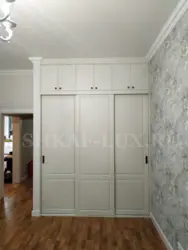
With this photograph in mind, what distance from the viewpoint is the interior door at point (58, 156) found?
3633 mm

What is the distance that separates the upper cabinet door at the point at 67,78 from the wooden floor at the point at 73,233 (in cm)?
220

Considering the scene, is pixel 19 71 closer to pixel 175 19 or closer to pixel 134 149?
pixel 134 149

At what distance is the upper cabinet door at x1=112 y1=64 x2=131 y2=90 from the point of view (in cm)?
359

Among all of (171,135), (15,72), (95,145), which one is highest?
(15,72)

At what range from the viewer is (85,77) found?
3.62m

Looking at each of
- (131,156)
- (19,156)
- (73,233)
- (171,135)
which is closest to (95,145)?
(131,156)

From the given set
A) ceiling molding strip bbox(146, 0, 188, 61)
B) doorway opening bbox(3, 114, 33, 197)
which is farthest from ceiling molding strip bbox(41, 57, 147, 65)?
doorway opening bbox(3, 114, 33, 197)

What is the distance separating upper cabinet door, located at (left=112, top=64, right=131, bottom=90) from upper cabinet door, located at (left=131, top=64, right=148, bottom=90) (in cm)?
8

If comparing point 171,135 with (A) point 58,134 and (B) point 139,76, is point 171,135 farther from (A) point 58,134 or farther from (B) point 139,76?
(A) point 58,134

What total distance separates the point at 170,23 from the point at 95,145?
2.10 metres

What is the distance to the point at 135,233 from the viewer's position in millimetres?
3027

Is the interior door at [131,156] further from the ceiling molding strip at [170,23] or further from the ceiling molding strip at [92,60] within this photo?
the ceiling molding strip at [170,23]

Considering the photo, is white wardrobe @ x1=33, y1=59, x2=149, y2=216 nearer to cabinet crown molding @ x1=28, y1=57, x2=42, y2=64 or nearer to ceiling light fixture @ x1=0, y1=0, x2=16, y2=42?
cabinet crown molding @ x1=28, y1=57, x2=42, y2=64

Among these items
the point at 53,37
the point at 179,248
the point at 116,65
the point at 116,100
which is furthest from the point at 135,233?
the point at 53,37
